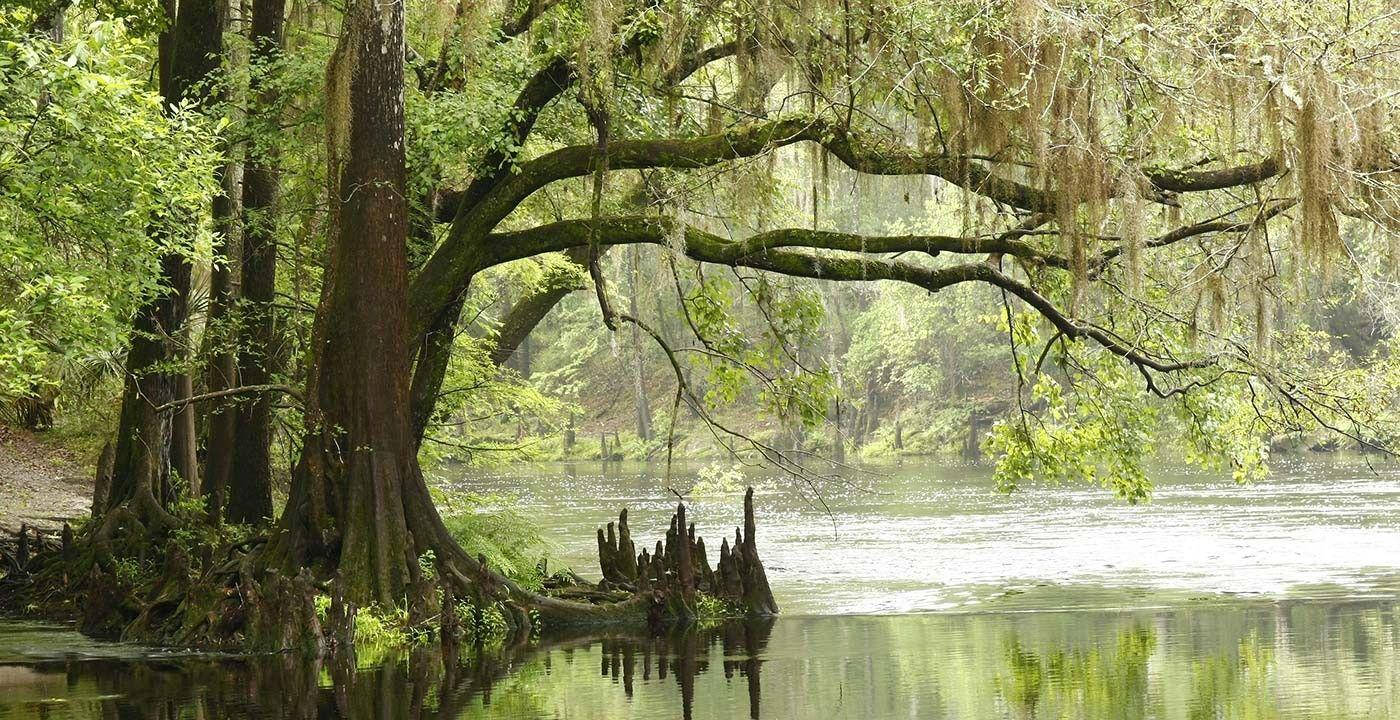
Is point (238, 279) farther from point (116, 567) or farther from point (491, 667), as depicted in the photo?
point (491, 667)

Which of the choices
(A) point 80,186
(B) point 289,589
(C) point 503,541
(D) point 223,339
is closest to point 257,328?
(D) point 223,339

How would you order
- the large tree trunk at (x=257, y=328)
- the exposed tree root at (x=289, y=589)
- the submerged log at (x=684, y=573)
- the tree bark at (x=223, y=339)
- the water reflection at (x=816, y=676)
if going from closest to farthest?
the water reflection at (x=816, y=676) → the exposed tree root at (x=289, y=589) → the submerged log at (x=684, y=573) → the tree bark at (x=223, y=339) → the large tree trunk at (x=257, y=328)

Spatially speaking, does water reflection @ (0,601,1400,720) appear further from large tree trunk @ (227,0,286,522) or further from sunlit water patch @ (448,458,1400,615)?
large tree trunk @ (227,0,286,522)

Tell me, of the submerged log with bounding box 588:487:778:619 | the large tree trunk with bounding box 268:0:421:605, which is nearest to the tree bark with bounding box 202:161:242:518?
the large tree trunk with bounding box 268:0:421:605

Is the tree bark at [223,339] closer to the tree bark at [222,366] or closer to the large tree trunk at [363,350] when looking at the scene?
the tree bark at [222,366]

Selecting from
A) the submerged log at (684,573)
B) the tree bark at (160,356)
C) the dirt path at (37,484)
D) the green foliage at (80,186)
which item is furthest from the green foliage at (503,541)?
the dirt path at (37,484)

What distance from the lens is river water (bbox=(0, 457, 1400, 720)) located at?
9648 millimetres

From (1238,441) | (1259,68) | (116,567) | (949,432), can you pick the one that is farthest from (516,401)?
(949,432)

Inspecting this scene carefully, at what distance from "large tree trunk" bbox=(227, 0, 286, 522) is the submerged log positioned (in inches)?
150

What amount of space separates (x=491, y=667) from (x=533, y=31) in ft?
18.7

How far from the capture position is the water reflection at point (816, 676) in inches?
372

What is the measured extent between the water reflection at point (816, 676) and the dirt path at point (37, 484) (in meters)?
8.59

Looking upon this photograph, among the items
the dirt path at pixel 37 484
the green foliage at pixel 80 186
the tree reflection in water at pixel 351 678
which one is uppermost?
the green foliage at pixel 80 186

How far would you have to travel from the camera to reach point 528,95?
13898 millimetres
